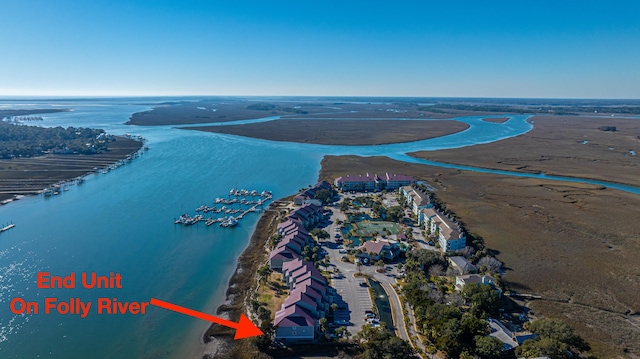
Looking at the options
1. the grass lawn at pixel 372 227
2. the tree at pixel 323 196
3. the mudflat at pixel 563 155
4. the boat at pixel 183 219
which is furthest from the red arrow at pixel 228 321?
the mudflat at pixel 563 155

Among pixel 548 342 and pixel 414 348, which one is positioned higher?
pixel 548 342

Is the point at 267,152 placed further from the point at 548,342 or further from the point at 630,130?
the point at 630,130

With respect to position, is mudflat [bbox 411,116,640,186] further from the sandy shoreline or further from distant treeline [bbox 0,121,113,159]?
distant treeline [bbox 0,121,113,159]

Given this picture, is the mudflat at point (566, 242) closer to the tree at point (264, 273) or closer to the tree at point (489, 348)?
the tree at point (489, 348)

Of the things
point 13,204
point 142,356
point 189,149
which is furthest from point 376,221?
point 189,149

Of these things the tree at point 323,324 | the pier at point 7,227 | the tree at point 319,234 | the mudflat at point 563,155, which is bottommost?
the tree at point 323,324

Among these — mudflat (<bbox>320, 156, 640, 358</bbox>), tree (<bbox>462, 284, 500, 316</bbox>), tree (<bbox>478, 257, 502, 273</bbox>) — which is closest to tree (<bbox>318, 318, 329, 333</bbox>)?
tree (<bbox>462, 284, 500, 316</bbox>)
